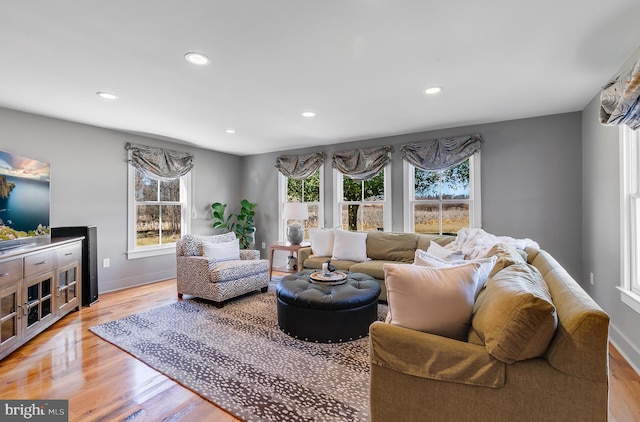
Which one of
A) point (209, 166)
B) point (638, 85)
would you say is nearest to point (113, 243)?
point (209, 166)

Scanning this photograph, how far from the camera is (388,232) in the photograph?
440 cm

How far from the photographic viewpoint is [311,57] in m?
2.21

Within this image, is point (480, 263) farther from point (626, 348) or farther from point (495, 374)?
point (626, 348)

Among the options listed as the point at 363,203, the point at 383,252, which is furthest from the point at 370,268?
the point at 363,203

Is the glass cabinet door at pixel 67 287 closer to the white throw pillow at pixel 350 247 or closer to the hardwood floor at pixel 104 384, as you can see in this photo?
the hardwood floor at pixel 104 384

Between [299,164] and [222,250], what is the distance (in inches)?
82.5

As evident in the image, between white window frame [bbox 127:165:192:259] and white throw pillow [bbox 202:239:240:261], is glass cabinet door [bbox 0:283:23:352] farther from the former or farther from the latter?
white window frame [bbox 127:165:192:259]

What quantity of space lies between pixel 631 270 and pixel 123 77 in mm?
4346

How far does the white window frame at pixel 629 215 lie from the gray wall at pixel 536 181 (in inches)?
47.0

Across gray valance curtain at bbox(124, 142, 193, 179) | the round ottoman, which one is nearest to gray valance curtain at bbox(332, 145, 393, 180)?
the round ottoman

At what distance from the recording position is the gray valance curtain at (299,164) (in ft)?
17.0

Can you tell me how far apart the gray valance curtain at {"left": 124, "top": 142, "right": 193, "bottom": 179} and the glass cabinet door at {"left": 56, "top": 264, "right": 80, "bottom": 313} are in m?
1.71

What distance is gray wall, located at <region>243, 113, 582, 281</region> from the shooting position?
3531 mm

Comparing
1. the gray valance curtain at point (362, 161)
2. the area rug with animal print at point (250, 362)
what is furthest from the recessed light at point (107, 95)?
the gray valance curtain at point (362, 161)
